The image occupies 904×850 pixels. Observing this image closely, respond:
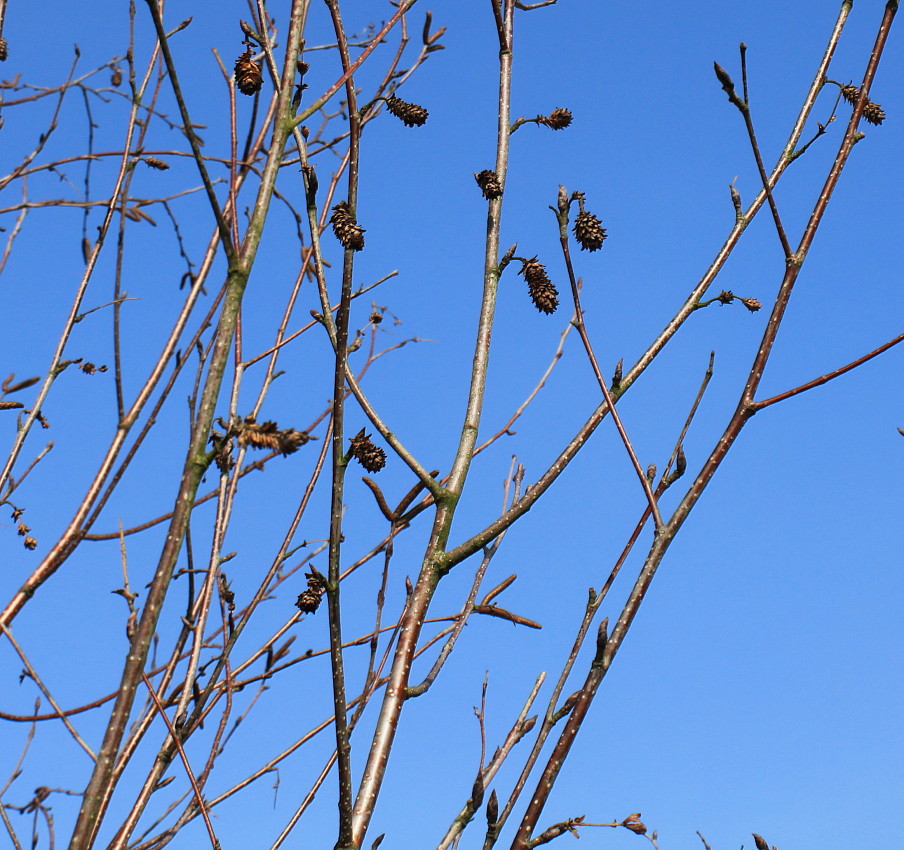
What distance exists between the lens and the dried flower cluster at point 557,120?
1.90m

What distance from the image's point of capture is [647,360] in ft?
5.41

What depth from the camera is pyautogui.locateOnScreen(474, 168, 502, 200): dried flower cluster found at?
1.74 meters

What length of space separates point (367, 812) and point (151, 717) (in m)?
0.60

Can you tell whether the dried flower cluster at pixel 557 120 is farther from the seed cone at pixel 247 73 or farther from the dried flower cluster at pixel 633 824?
the dried flower cluster at pixel 633 824

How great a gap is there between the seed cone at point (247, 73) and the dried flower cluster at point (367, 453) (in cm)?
76

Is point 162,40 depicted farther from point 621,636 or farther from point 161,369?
point 621,636

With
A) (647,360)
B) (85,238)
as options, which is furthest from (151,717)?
(85,238)

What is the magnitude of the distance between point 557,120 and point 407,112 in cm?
35

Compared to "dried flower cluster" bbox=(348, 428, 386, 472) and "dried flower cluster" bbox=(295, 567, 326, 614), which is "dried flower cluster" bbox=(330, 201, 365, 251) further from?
"dried flower cluster" bbox=(295, 567, 326, 614)

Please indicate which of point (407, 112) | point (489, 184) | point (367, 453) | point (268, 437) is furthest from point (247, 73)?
point (268, 437)

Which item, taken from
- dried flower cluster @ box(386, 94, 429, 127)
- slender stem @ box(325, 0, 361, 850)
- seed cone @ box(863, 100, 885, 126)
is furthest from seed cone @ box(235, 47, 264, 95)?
seed cone @ box(863, 100, 885, 126)

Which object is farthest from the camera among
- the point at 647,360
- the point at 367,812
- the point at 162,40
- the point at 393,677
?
the point at 647,360

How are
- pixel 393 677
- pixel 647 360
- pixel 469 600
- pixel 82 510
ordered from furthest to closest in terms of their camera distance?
pixel 469 600
pixel 82 510
pixel 647 360
pixel 393 677

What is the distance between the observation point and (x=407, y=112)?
1.77 meters
